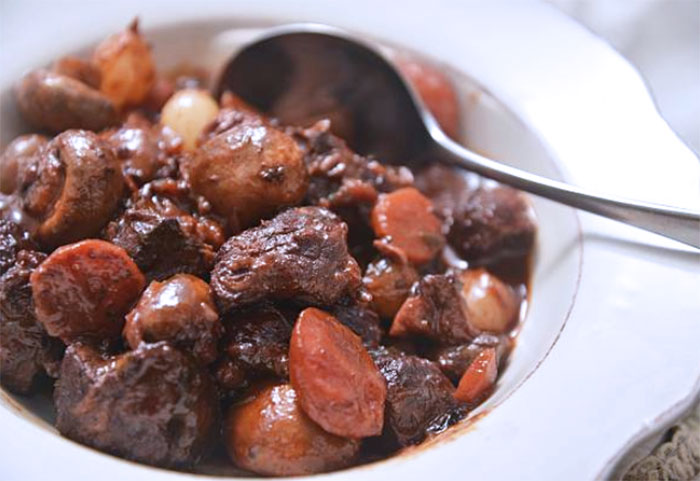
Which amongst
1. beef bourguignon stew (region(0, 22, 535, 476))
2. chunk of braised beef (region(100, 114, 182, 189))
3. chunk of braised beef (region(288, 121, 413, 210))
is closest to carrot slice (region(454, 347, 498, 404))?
beef bourguignon stew (region(0, 22, 535, 476))

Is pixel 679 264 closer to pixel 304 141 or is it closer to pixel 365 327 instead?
pixel 365 327

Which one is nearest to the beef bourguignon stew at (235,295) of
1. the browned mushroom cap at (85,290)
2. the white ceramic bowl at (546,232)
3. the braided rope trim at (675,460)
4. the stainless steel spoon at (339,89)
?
the browned mushroom cap at (85,290)

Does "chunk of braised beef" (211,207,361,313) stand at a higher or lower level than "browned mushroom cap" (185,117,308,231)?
lower

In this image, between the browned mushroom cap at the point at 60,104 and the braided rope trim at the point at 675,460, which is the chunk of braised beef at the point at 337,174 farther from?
the braided rope trim at the point at 675,460

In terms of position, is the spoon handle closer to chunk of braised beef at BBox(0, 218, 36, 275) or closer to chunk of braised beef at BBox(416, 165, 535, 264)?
chunk of braised beef at BBox(416, 165, 535, 264)

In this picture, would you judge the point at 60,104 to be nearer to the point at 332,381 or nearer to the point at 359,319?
the point at 359,319

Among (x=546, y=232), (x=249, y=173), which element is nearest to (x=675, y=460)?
(x=546, y=232)
